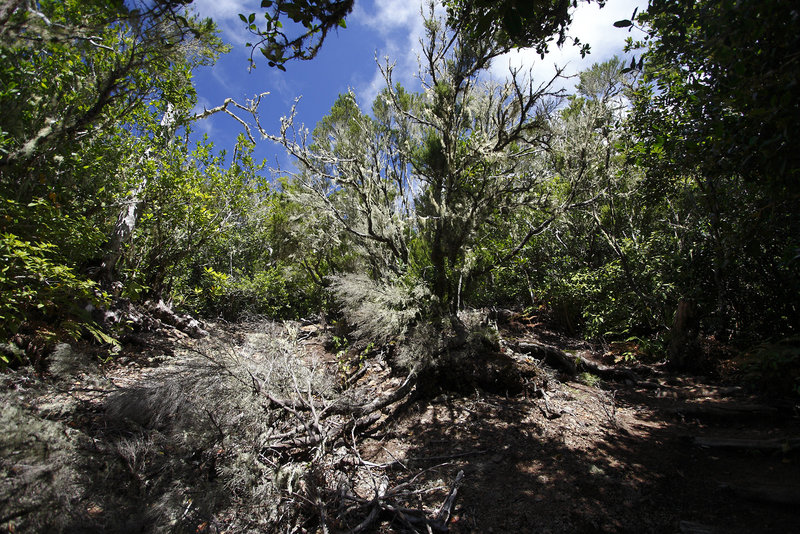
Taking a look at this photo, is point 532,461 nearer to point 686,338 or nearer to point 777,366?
point 777,366

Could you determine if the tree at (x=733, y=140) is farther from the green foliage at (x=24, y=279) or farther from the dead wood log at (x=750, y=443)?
the green foliage at (x=24, y=279)

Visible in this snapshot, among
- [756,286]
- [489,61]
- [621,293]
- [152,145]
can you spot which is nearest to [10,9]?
[152,145]

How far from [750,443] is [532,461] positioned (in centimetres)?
200

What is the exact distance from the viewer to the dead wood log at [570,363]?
6016mm

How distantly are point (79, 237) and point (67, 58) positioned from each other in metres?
2.46

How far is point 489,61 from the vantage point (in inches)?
224

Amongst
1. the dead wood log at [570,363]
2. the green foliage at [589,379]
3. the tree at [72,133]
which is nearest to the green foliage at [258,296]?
the tree at [72,133]

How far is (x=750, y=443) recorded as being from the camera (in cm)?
314

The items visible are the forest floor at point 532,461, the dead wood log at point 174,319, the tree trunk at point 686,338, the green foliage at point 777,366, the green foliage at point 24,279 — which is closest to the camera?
the forest floor at point 532,461

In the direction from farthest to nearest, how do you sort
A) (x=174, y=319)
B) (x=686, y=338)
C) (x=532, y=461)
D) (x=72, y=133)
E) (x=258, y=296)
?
(x=258, y=296), (x=174, y=319), (x=686, y=338), (x=72, y=133), (x=532, y=461)

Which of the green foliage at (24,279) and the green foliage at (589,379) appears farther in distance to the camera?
the green foliage at (589,379)

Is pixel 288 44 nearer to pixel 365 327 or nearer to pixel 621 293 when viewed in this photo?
pixel 365 327

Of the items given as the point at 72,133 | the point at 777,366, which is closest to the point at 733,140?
the point at 777,366

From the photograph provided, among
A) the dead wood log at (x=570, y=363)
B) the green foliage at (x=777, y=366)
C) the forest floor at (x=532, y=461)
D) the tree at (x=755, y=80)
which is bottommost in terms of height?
the forest floor at (x=532, y=461)
